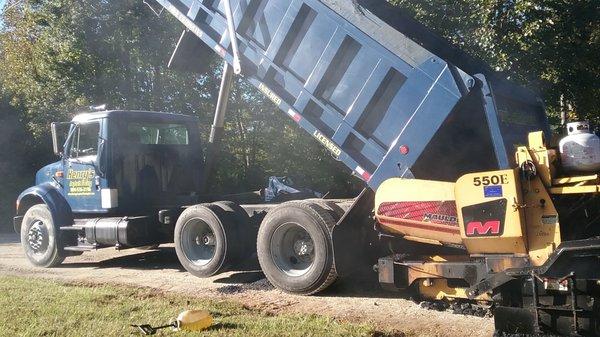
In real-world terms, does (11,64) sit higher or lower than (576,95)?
higher

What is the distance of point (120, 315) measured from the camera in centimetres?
569

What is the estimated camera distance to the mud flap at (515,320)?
4.48 m

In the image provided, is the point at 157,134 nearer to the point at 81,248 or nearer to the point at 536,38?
the point at 81,248

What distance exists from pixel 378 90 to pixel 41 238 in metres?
6.58

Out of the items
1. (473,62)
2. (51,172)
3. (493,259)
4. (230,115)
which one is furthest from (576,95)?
(230,115)

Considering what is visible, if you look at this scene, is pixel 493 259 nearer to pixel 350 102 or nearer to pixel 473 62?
pixel 350 102

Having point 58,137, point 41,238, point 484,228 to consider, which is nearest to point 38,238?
point 41,238

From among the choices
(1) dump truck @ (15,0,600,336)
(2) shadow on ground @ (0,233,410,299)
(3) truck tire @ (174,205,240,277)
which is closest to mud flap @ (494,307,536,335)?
(1) dump truck @ (15,0,600,336)

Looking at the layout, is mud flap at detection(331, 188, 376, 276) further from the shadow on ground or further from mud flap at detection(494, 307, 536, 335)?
mud flap at detection(494, 307, 536, 335)

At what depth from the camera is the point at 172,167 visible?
9.62 m

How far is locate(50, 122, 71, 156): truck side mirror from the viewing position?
9.04 m

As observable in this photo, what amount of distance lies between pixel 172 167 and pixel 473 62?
16.8ft

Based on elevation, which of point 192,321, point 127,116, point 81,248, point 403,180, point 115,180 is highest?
point 127,116

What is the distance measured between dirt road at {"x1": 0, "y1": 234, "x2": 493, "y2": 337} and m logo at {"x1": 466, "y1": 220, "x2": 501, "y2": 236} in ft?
2.83
